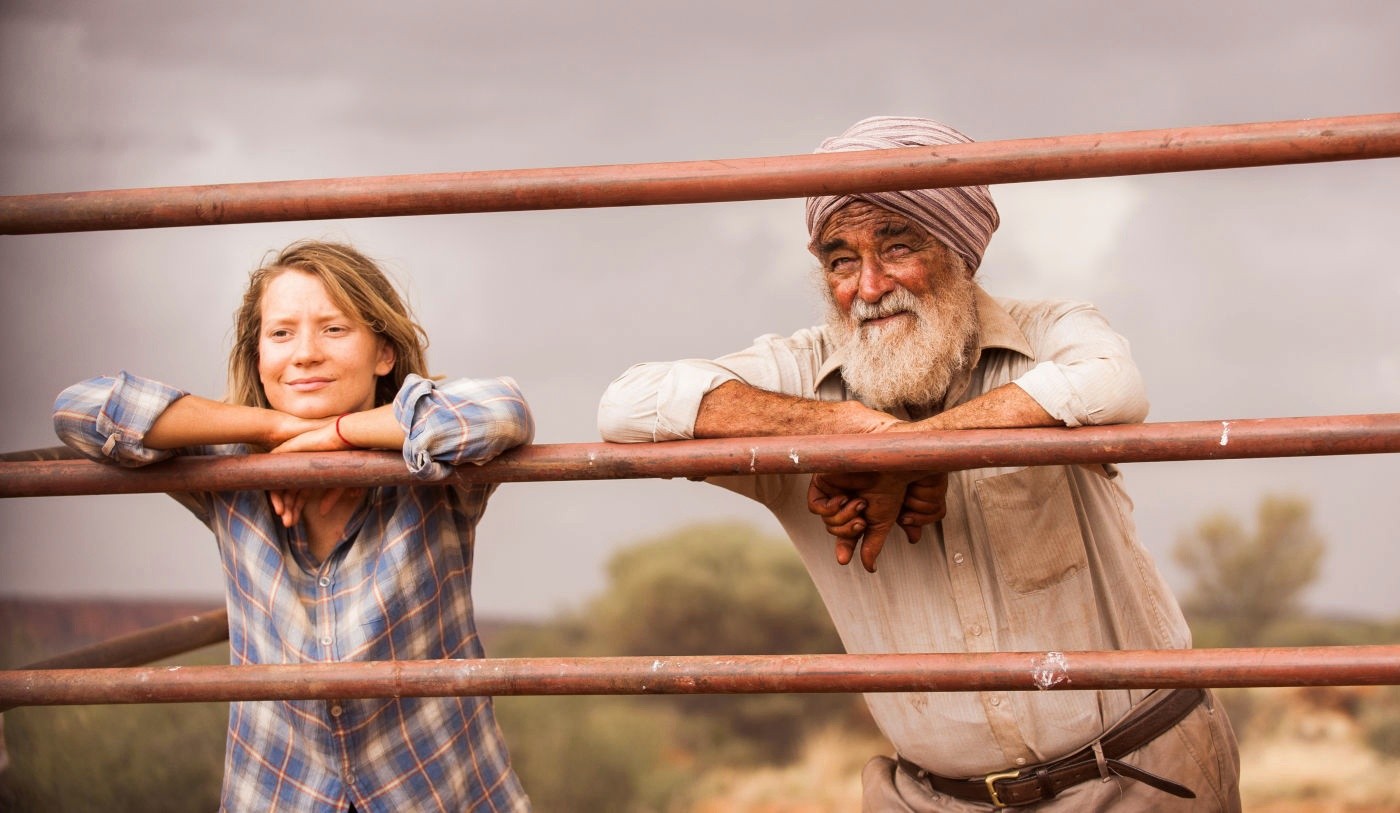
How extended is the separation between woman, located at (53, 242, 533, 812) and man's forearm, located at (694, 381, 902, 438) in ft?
0.96

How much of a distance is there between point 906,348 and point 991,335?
14 cm

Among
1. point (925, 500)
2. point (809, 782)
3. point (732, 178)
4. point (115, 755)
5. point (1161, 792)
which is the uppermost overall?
point (732, 178)

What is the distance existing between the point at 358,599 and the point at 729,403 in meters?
0.50

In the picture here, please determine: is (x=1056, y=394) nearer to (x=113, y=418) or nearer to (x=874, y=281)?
(x=874, y=281)

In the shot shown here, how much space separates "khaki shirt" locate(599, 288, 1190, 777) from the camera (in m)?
1.94

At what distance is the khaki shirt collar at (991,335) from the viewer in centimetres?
198

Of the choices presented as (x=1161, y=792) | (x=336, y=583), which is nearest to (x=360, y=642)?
(x=336, y=583)

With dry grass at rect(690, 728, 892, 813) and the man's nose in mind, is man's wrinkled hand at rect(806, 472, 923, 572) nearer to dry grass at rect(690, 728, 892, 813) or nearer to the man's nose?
the man's nose

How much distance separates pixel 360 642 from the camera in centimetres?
171

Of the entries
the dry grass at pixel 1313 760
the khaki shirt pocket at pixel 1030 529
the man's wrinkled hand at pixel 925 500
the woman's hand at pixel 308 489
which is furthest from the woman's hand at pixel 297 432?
the dry grass at pixel 1313 760

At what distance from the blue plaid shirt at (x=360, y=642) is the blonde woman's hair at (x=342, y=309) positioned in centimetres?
14

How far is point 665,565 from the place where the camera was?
5.43 meters

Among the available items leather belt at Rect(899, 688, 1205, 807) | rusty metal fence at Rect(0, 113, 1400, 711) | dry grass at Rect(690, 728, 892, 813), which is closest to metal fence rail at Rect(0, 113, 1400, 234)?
rusty metal fence at Rect(0, 113, 1400, 711)

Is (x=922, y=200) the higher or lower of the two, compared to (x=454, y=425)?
higher
